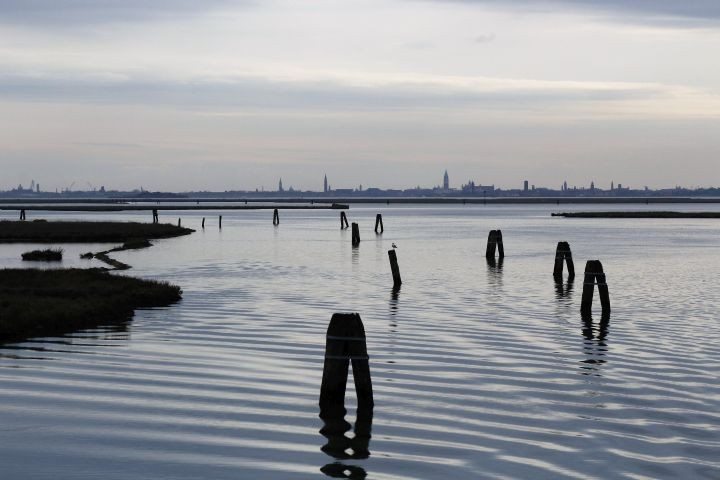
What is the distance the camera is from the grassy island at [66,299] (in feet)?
73.3

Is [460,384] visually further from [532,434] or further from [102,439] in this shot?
[102,439]

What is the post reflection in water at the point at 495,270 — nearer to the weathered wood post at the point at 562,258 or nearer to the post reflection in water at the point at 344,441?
the weathered wood post at the point at 562,258

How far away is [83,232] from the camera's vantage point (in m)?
81.0

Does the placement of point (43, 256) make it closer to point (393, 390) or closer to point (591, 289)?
point (591, 289)

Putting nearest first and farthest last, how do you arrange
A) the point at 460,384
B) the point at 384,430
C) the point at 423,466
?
1. the point at 423,466
2. the point at 384,430
3. the point at 460,384

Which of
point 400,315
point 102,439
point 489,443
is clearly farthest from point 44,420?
point 400,315

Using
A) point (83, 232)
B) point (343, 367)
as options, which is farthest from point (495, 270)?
point (83, 232)

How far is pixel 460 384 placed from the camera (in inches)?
640

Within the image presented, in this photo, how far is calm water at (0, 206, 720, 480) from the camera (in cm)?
1133

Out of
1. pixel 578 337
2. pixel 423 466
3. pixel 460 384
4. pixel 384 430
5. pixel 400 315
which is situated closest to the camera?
pixel 423 466

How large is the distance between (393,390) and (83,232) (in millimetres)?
69354

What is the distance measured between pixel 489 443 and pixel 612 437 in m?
1.69

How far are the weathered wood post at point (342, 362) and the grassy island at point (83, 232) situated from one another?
199 feet

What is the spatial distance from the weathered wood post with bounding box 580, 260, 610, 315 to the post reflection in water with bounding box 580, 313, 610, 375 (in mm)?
396
